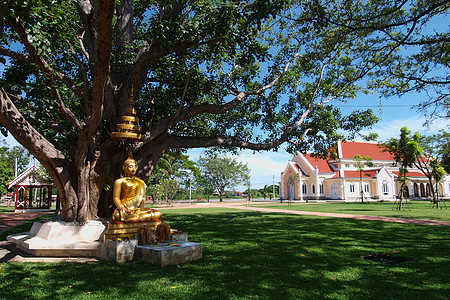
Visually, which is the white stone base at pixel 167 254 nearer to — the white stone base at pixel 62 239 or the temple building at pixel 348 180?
the white stone base at pixel 62 239

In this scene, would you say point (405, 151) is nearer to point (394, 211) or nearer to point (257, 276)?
point (394, 211)

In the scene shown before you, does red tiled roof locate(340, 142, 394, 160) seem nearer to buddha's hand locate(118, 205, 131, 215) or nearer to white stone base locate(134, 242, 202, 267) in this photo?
white stone base locate(134, 242, 202, 267)

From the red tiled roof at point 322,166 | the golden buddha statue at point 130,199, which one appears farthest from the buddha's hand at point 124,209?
the red tiled roof at point 322,166

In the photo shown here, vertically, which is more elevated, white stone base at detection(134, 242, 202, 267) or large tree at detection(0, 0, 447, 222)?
large tree at detection(0, 0, 447, 222)

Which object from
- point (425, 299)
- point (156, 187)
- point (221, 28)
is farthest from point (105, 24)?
point (156, 187)

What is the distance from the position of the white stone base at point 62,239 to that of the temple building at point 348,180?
3686cm

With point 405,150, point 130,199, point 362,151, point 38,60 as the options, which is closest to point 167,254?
point 130,199

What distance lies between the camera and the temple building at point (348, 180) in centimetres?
4244

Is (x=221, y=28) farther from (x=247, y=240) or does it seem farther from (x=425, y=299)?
(x=425, y=299)

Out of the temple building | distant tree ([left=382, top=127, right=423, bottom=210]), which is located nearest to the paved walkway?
distant tree ([left=382, top=127, right=423, bottom=210])

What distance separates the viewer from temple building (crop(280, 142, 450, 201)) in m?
42.4

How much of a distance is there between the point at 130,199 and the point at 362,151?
46.5 metres

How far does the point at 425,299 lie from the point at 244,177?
158 feet

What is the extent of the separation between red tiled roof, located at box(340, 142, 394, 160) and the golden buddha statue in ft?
139
